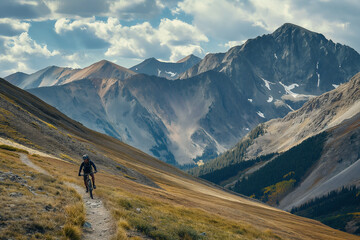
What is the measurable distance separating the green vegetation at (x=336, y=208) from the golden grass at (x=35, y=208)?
522ft

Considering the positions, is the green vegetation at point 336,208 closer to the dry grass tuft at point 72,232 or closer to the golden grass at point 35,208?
the golden grass at point 35,208

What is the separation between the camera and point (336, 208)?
168 metres

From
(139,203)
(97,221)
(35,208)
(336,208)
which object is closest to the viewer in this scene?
(35,208)

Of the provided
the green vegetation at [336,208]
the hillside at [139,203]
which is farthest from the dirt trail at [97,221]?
the green vegetation at [336,208]

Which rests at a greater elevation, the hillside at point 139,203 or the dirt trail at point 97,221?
the hillside at point 139,203

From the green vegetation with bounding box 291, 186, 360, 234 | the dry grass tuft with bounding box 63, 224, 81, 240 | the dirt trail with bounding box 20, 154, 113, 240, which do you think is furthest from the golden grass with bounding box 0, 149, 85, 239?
the green vegetation with bounding box 291, 186, 360, 234

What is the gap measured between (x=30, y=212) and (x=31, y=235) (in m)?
2.18

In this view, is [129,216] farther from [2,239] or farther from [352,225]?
[352,225]

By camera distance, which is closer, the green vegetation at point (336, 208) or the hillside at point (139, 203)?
the hillside at point (139, 203)

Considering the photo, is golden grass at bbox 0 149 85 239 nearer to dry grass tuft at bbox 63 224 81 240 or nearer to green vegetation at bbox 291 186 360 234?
dry grass tuft at bbox 63 224 81 240

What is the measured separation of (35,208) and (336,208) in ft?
595

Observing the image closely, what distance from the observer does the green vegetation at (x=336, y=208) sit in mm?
154375

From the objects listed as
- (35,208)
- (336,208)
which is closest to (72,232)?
(35,208)

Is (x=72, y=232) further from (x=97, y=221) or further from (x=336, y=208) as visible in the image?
(x=336, y=208)
